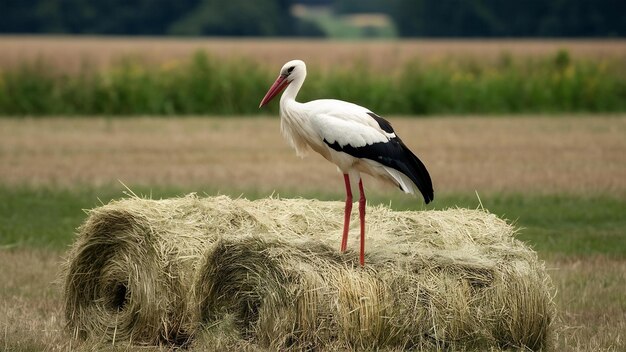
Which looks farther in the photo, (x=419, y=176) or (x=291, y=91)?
(x=291, y=91)

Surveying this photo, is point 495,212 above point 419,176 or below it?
below

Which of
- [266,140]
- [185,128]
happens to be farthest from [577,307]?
[185,128]

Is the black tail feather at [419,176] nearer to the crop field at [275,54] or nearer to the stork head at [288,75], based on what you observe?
the stork head at [288,75]

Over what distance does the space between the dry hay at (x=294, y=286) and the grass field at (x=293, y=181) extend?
0.97 ft

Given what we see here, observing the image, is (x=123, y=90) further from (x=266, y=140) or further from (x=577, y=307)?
(x=577, y=307)

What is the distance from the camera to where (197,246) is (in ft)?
25.2

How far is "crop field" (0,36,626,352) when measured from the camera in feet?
31.9

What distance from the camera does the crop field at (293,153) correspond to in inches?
383

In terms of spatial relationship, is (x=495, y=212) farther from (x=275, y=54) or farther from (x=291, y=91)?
(x=275, y=54)

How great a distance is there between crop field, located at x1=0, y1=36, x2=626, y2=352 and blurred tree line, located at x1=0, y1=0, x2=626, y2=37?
18.6 metres

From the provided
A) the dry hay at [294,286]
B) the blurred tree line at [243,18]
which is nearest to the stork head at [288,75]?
the dry hay at [294,286]

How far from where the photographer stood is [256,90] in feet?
87.3

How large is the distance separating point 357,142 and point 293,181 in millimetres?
7946

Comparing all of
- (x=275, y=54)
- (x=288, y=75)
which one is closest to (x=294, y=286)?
(x=288, y=75)
